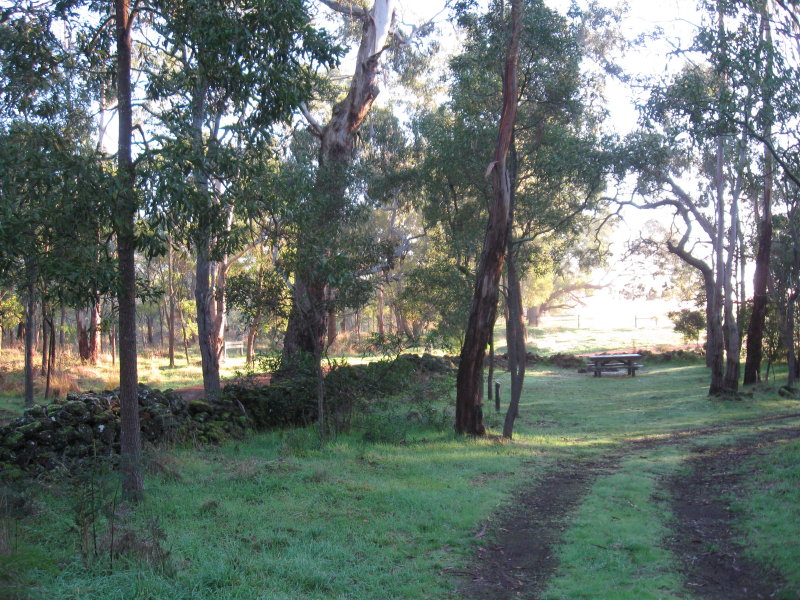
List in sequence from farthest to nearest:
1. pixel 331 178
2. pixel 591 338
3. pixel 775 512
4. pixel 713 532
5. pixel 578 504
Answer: pixel 591 338, pixel 331 178, pixel 578 504, pixel 775 512, pixel 713 532

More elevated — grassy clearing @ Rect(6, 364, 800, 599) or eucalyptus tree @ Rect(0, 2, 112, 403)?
eucalyptus tree @ Rect(0, 2, 112, 403)

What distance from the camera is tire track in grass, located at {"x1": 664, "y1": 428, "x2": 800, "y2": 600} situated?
217 inches

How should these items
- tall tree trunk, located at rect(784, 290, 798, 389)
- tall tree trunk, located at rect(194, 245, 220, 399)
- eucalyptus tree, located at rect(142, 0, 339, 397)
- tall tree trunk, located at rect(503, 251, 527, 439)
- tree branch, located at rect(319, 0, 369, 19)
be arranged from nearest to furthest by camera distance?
eucalyptus tree, located at rect(142, 0, 339, 397)
tall tree trunk, located at rect(503, 251, 527, 439)
tall tree trunk, located at rect(194, 245, 220, 399)
tall tree trunk, located at rect(784, 290, 798, 389)
tree branch, located at rect(319, 0, 369, 19)

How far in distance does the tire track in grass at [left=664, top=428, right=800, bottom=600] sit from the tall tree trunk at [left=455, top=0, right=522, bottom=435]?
4.03 m

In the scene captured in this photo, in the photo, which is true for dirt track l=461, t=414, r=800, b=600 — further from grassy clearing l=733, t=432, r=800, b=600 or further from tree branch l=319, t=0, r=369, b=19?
tree branch l=319, t=0, r=369, b=19

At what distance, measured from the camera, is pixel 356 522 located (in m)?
6.91

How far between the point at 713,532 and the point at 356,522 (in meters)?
3.84

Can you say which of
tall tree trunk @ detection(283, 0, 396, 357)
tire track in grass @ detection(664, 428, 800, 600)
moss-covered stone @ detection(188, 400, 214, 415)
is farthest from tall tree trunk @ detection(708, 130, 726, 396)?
moss-covered stone @ detection(188, 400, 214, 415)

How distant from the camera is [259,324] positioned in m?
11.9

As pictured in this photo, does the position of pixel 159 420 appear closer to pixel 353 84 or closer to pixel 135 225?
pixel 135 225

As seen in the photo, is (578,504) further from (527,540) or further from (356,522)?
(356,522)

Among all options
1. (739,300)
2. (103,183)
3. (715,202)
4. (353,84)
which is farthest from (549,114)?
(739,300)

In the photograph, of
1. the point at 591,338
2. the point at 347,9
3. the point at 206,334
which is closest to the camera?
the point at 206,334

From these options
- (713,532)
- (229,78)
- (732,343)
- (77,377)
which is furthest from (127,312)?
(732,343)
